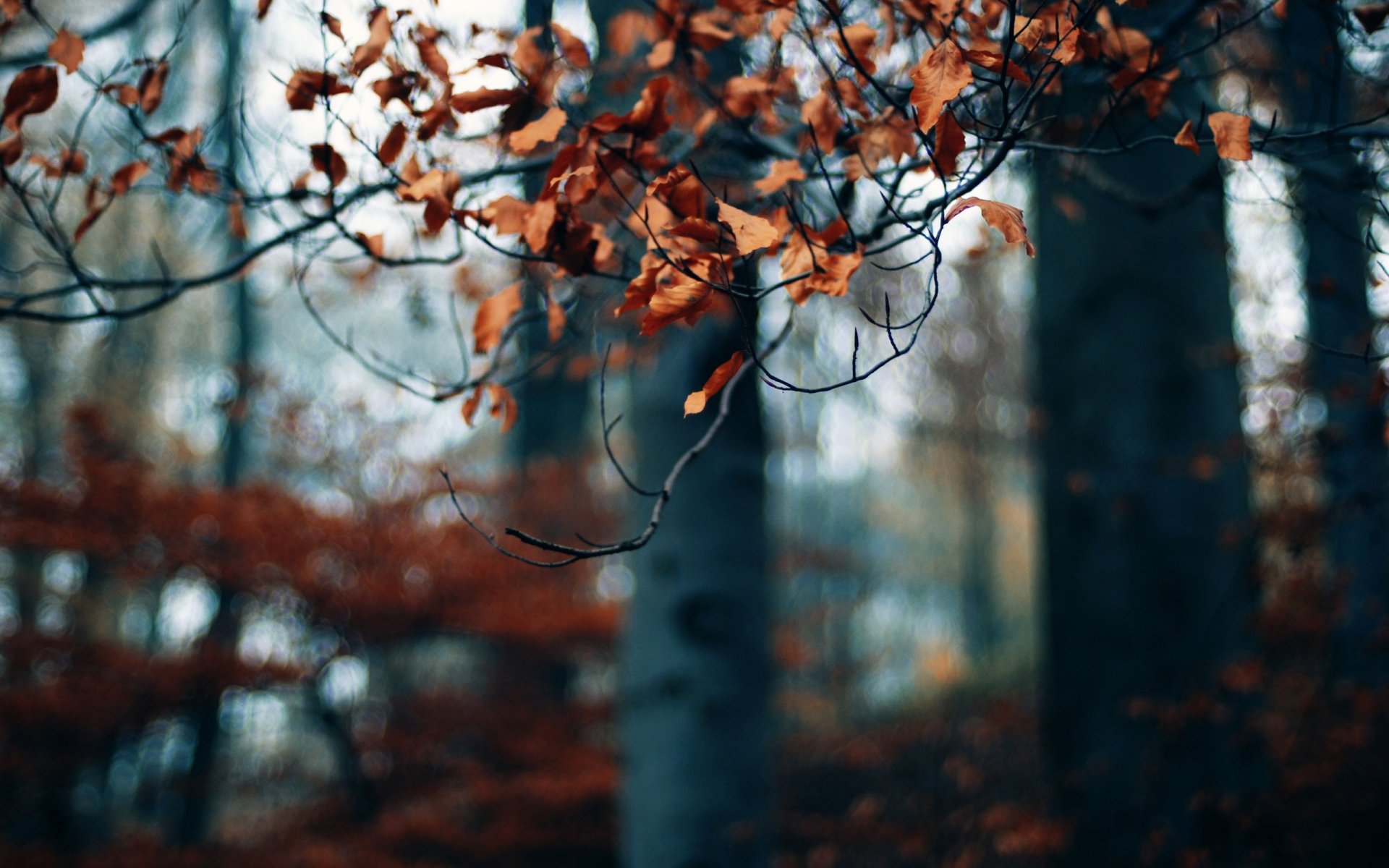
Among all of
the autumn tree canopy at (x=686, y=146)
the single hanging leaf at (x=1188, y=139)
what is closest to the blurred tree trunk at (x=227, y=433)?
the autumn tree canopy at (x=686, y=146)

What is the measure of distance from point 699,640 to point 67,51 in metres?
1.96

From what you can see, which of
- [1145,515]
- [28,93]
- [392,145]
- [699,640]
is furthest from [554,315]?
[1145,515]

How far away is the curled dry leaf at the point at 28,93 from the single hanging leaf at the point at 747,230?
3.84 ft

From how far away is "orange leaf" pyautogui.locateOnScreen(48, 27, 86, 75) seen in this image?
4.37 ft

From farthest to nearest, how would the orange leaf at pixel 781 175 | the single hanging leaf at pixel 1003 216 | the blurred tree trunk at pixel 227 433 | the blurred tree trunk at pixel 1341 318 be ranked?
the blurred tree trunk at pixel 227 433 < the blurred tree trunk at pixel 1341 318 < the orange leaf at pixel 781 175 < the single hanging leaf at pixel 1003 216

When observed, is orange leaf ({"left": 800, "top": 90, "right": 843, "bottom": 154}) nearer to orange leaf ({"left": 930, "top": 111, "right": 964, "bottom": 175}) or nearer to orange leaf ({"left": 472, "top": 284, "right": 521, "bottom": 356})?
orange leaf ({"left": 930, "top": 111, "right": 964, "bottom": 175})

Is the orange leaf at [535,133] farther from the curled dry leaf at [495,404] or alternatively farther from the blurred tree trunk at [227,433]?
the blurred tree trunk at [227,433]

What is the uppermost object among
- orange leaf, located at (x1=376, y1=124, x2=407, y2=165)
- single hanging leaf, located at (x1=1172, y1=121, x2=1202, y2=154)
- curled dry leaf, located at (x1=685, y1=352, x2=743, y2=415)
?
orange leaf, located at (x1=376, y1=124, x2=407, y2=165)

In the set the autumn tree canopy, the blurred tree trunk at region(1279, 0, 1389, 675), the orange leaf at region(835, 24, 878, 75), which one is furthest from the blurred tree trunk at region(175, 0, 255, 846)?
the blurred tree trunk at region(1279, 0, 1389, 675)

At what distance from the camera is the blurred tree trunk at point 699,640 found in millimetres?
2402

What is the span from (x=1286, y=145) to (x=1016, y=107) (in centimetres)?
110

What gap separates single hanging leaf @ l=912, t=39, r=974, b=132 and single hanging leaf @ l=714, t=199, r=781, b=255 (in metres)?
0.23

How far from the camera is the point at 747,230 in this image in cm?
101

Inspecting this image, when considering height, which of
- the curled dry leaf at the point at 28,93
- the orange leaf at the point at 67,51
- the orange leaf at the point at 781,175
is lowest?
the orange leaf at the point at 781,175
